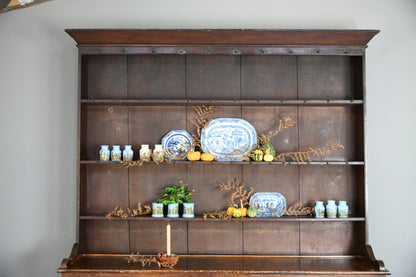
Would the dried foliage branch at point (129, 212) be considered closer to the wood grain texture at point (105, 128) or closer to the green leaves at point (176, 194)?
the green leaves at point (176, 194)

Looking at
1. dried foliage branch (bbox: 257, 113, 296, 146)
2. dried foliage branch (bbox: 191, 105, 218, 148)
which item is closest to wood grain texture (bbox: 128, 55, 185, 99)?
dried foliage branch (bbox: 191, 105, 218, 148)

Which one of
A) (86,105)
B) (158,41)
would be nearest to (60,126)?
(86,105)

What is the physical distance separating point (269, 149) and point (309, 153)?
0.39 meters

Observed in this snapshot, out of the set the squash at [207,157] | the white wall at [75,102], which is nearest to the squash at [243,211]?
the squash at [207,157]

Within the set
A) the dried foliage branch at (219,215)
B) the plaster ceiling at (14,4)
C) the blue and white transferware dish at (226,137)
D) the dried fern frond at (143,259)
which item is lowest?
the dried fern frond at (143,259)

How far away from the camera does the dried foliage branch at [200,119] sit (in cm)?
314

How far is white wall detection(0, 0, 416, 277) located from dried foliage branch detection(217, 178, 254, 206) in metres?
0.99

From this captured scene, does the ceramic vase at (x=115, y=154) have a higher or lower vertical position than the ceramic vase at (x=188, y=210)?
higher

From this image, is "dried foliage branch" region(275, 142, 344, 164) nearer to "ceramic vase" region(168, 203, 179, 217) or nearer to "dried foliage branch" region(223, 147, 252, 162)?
"dried foliage branch" region(223, 147, 252, 162)

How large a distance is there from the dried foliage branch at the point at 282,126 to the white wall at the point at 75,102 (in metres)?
0.65

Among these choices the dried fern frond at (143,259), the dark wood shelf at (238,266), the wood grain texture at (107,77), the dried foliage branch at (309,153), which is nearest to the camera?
the dark wood shelf at (238,266)

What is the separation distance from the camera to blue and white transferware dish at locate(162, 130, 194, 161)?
3.10 meters

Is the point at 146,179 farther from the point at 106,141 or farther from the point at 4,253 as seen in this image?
the point at 4,253

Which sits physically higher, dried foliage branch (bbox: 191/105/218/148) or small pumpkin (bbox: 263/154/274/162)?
dried foliage branch (bbox: 191/105/218/148)
